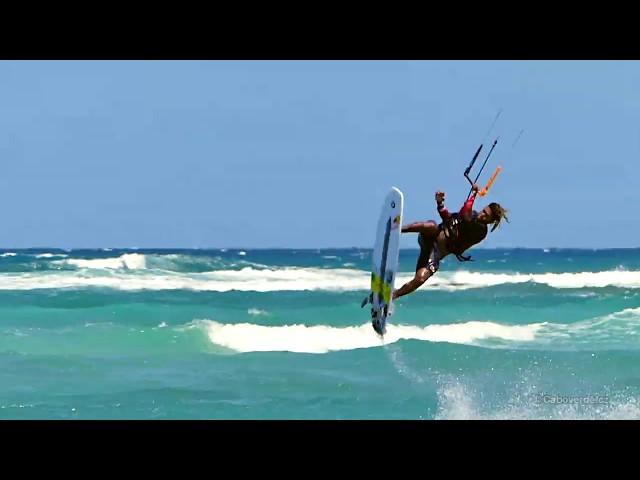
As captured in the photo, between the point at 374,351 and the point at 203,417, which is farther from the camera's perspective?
the point at 374,351

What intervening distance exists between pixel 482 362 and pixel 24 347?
7.31 m

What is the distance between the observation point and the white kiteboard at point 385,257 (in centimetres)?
948

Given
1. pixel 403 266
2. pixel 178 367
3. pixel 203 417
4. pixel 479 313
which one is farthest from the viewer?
pixel 403 266

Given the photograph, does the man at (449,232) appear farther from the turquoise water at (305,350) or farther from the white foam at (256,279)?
the white foam at (256,279)

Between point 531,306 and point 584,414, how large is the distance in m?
9.75

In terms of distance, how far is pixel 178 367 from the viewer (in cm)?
1411

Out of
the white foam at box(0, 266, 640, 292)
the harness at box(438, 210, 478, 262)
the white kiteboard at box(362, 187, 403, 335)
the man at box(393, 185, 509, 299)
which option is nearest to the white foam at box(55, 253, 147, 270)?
the white foam at box(0, 266, 640, 292)

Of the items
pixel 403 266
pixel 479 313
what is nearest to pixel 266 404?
pixel 479 313

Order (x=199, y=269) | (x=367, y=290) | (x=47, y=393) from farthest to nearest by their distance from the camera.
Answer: (x=199, y=269) < (x=367, y=290) < (x=47, y=393)

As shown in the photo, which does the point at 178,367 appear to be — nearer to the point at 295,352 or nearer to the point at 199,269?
the point at 295,352

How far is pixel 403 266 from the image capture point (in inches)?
1276

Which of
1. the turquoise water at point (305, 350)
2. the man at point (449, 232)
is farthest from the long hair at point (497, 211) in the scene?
the turquoise water at point (305, 350)

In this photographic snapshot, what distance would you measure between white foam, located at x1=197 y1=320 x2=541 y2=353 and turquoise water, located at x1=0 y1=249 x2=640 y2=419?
0.05 metres

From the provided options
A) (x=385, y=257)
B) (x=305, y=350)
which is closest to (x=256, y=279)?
(x=305, y=350)
